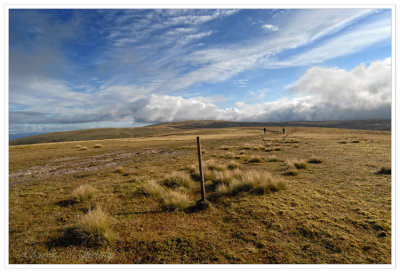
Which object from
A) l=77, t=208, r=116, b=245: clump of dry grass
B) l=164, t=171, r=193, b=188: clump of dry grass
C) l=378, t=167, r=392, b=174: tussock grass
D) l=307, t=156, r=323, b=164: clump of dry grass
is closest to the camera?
l=77, t=208, r=116, b=245: clump of dry grass

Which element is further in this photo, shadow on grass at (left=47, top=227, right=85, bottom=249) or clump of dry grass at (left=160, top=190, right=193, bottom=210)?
clump of dry grass at (left=160, top=190, right=193, bottom=210)

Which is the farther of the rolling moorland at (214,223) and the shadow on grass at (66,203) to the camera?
the shadow on grass at (66,203)

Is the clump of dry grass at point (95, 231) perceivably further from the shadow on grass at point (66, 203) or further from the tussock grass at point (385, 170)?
the tussock grass at point (385, 170)

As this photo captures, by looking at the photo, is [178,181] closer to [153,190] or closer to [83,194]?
[153,190]

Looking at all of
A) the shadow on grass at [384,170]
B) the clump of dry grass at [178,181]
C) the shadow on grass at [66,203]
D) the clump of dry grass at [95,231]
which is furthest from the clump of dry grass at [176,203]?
the shadow on grass at [384,170]

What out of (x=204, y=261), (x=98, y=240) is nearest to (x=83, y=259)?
(x=98, y=240)

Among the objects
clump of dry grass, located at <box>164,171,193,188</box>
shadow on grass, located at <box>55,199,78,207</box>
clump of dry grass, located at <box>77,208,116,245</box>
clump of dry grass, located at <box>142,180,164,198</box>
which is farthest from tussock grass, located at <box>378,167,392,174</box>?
shadow on grass, located at <box>55,199,78,207</box>

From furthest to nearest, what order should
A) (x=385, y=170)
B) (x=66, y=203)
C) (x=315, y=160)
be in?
(x=315, y=160) → (x=385, y=170) → (x=66, y=203)

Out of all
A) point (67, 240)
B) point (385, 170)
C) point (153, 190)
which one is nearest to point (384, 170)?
point (385, 170)

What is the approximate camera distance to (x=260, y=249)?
12.6 feet

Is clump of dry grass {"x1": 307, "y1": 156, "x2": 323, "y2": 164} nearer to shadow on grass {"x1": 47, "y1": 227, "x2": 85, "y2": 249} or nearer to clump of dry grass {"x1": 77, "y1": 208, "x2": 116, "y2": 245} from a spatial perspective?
clump of dry grass {"x1": 77, "y1": 208, "x2": 116, "y2": 245}

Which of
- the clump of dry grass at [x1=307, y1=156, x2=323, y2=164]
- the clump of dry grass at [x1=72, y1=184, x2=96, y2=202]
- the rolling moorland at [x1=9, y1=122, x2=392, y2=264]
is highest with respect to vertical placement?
the clump of dry grass at [x1=72, y1=184, x2=96, y2=202]

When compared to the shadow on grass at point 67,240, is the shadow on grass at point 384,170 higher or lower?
lower

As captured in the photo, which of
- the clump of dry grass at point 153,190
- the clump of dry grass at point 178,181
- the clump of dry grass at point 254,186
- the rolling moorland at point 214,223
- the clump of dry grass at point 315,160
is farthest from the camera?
the clump of dry grass at point 315,160
